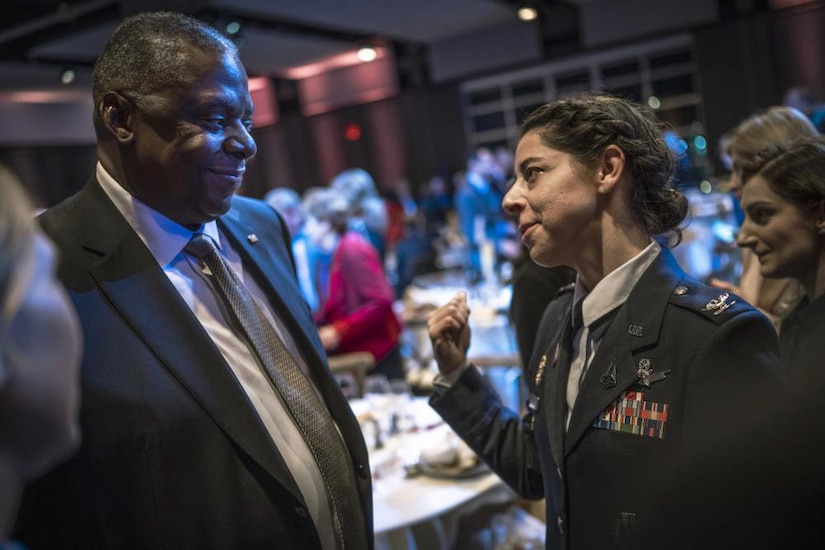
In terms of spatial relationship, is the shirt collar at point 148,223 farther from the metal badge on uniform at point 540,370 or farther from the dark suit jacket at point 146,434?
the metal badge on uniform at point 540,370

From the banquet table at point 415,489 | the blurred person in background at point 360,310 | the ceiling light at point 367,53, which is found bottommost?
the banquet table at point 415,489

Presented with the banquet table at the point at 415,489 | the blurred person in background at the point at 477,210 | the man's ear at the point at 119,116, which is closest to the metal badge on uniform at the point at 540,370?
the banquet table at the point at 415,489

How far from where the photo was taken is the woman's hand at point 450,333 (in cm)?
158

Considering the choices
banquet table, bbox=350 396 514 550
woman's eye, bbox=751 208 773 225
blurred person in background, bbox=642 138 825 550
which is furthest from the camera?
banquet table, bbox=350 396 514 550

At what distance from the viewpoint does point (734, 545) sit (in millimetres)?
450

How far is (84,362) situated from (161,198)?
0.34m

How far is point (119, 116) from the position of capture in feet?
4.25

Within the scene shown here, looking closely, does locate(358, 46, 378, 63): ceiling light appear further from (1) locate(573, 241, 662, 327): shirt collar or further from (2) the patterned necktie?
(1) locate(573, 241, 662, 327): shirt collar

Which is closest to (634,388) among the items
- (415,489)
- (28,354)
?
(28,354)

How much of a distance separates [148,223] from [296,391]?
44 centimetres

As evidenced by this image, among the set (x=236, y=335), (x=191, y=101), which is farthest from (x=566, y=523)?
(x=191, y=101)

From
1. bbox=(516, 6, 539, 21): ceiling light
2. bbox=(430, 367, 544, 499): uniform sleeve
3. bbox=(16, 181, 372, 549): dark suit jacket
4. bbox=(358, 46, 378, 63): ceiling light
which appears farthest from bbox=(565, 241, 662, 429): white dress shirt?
bbox=(358, 46, 378, 63): ceiling light

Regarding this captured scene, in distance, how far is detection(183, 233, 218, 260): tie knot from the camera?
Answer: 4.58 ft

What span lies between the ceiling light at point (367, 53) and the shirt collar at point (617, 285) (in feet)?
40.5
